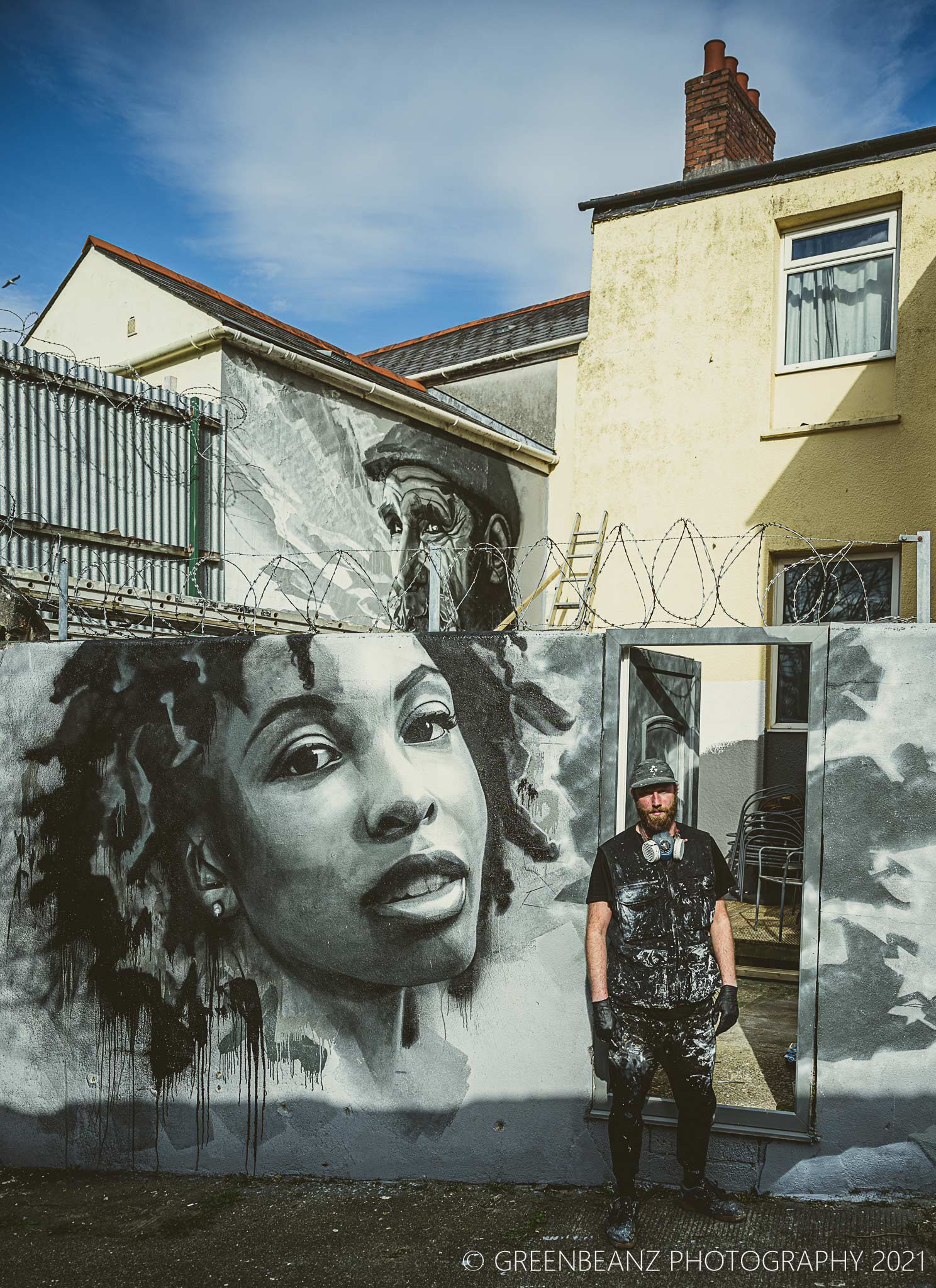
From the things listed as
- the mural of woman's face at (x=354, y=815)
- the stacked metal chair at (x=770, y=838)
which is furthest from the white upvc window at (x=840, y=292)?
the mural of woman's face at (x=354, y=815)

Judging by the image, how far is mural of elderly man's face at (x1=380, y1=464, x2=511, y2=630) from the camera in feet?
36.0

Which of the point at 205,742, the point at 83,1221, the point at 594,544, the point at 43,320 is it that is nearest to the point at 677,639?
the point at 205,742

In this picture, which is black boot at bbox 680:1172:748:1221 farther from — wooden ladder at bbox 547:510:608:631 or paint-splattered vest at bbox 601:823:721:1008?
wooden ladder at bbox 547:510:608:631

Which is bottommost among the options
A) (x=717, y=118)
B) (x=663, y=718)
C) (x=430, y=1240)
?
(x=430, y=1240)

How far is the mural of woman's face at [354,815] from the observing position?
4.98 m

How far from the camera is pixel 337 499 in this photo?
33.6 ft

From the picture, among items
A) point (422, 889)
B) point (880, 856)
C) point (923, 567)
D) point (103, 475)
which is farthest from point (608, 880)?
point (103, 475)

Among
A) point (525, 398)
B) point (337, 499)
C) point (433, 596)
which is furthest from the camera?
point (525, 398)

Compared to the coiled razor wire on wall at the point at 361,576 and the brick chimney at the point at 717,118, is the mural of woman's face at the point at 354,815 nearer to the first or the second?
the coiled razor wire on wall at the point at 361,576

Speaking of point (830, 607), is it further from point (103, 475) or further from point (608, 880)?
point (103, 475)

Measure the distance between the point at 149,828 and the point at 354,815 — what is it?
117 centimetres

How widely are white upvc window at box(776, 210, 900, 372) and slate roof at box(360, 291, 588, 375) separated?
2451mm

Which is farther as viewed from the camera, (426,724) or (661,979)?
(426,724)

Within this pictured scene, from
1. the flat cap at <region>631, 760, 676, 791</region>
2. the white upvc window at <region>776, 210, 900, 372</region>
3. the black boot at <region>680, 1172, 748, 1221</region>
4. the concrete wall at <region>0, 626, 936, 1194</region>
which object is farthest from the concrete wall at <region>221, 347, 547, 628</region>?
the black boot at <region>680, 1172, 748, 1221</region>
